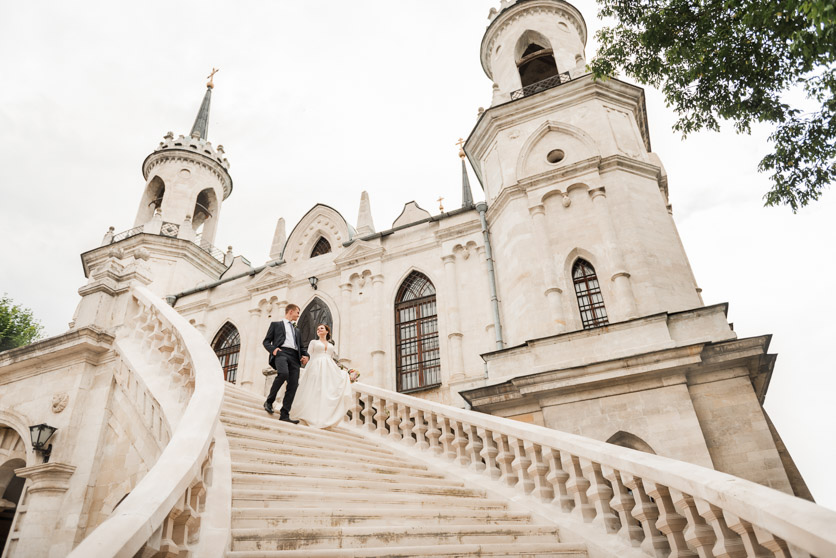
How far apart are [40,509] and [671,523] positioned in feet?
28.4

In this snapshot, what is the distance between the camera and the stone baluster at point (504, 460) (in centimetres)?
618

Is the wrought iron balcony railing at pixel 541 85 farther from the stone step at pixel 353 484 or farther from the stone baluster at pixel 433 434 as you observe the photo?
the stone step at pixel 353 484

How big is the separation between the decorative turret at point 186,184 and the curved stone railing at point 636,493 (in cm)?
2113

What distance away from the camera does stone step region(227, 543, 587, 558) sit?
3.82 metres

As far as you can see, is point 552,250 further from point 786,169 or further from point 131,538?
point 131,538

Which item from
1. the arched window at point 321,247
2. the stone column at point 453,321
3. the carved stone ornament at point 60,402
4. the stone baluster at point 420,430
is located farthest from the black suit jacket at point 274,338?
the arched window at point 321,247

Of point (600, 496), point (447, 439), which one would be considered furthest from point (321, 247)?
point (600, 496)

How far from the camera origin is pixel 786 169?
→ 823 cm

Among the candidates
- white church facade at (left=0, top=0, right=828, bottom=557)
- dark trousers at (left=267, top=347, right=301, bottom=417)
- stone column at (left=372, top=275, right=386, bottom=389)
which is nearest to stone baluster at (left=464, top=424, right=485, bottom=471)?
white church facade at (left=0, top=0, right=828, bottom=557)

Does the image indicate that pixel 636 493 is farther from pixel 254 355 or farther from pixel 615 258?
pixel 254 355

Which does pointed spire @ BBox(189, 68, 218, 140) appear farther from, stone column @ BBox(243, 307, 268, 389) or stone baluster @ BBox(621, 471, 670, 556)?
stone baluster @ BBox(621, 471, 670, 556)

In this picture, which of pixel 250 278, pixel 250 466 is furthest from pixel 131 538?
pixel 250 278

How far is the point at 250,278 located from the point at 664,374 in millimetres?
14693

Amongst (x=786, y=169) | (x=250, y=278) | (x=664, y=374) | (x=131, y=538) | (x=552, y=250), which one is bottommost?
(x=131, y=538)
